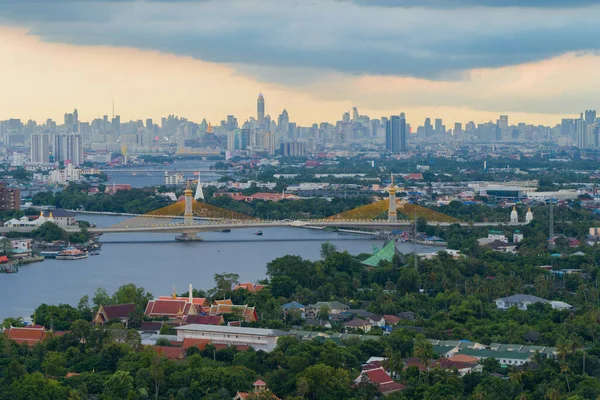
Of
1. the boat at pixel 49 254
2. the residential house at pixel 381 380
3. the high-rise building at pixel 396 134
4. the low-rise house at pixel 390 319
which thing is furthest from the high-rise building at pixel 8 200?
the high-rise building at pixel 396 134

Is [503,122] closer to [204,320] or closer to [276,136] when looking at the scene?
[276,136]

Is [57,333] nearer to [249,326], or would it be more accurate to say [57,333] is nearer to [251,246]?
[249,326]

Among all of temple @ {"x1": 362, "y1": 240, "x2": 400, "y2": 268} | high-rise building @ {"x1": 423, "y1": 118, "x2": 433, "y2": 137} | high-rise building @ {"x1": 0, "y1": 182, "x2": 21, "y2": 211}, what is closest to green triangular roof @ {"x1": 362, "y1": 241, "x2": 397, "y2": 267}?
temple @ {"x1": 362, "y1": 240, "x2": 400, "y2": 268}

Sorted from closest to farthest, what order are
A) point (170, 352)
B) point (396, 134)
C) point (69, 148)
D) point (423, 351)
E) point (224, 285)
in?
point (423, 351) → point (170, 352) → point (224, 285) → point (69, 148) → point (396, 134)

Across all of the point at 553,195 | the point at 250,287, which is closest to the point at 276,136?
the point at 553,195

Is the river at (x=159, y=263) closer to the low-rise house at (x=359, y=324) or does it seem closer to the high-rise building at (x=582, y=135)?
the low-rise house at (x=359, y=324)

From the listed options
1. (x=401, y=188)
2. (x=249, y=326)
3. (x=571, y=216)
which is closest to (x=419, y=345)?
(x=249, y=326)
